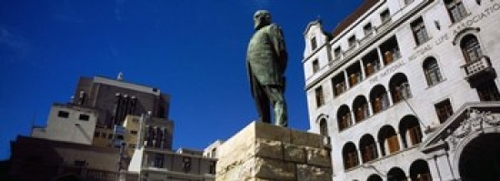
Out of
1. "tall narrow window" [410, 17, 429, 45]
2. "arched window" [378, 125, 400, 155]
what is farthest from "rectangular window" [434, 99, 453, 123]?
"tall narrow window" [410, 17, 429, 45]

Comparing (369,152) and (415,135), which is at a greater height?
(415,135)

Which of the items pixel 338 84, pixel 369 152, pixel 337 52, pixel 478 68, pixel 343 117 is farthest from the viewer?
pixel 337 52

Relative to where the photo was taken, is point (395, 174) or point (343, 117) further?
point (343, 117)

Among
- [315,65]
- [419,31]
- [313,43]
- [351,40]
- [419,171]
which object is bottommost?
[419,171]

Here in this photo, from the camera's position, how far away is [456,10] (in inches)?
919

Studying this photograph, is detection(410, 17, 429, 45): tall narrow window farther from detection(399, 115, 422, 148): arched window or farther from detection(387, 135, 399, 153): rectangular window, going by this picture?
detection(387, 135, 399, 153): rectangular window

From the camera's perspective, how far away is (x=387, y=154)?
81.8 ft

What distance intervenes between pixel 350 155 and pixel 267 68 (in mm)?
22301

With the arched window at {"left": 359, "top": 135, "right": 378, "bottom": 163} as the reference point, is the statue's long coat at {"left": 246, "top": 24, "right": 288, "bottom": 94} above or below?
below

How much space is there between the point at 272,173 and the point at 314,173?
0.97 m

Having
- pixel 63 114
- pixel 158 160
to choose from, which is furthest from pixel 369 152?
pixel 63 114

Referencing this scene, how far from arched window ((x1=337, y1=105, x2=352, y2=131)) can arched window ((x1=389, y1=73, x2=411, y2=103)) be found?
4273 millimetres

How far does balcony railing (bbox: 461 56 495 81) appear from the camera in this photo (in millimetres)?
20016

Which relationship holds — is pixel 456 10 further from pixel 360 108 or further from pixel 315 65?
pixel 315 65
